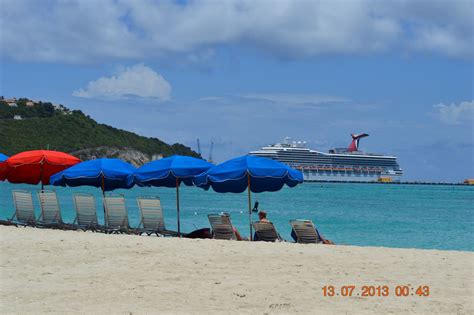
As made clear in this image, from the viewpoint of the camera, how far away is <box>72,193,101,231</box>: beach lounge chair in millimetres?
12656

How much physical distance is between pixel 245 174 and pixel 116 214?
2.44m

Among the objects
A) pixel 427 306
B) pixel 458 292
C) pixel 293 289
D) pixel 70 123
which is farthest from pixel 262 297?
pixel 70 123

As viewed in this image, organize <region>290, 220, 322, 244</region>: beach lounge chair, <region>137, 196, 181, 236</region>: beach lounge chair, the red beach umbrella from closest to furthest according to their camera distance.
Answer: <region>290, 220, 322, 244</region>: beach lounge chair, <region>137, 196, 181, 236</region>: beach lounge chair, the red beach umbrella

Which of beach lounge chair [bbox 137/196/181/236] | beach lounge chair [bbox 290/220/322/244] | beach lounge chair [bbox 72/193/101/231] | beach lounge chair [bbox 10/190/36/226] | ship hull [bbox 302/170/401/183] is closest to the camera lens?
beach lounge chair [bbox 290/220/322/244]

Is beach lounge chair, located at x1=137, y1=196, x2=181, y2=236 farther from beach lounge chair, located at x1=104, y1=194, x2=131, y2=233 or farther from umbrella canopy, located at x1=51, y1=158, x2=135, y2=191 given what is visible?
umbrella canopy, located at x1=51, y1=158, x2=135, y2=191

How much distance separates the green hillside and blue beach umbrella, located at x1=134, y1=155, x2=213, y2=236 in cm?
7465

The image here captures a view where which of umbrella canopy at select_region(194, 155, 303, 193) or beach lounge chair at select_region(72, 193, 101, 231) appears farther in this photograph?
beach lounge chair at select_region(72, 193, 101, 231)

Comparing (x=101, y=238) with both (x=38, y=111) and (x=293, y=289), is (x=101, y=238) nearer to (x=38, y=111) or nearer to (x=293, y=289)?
(x=293, y=289)

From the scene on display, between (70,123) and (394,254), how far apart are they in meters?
99.0

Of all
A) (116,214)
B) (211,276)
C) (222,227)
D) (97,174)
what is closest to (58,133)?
(97,174)

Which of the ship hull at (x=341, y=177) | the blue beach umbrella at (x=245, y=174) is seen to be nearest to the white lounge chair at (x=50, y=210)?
the blue beach umbrella at (x=245, y=174)

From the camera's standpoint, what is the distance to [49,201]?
13.3 meters

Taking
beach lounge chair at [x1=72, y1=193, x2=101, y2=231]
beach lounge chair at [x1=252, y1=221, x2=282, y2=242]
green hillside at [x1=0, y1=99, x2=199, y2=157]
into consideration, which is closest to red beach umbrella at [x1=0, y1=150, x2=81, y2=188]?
beach lounge chair at [x1=72, y1=193, x2=101, y2=231]

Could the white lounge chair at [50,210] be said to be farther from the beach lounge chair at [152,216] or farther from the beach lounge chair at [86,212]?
the beach lounge chair at [152,216]
